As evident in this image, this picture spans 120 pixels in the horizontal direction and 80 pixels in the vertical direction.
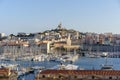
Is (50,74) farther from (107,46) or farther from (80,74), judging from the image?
(107,46)

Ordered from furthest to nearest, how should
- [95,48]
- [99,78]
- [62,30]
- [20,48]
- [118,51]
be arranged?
[62,30] < [95,48] < [118,51] < [20,48] < [99,78]

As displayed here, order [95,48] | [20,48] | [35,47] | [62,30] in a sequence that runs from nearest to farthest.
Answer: [20,48]
[35,47]
[95,48]
[62,30]

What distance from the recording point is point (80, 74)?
429 inches

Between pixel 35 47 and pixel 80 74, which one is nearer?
pixel 80 74

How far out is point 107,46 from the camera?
139 ft

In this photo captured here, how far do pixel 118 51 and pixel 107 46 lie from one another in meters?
2.57

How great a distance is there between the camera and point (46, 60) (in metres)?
28.0

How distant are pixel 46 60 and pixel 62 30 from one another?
1098 inches

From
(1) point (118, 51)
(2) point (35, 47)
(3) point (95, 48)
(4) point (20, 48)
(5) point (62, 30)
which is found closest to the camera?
(4) point (20, 48)

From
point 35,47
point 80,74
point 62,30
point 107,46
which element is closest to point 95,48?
point 107,46

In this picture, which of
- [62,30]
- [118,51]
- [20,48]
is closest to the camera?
[20,48]

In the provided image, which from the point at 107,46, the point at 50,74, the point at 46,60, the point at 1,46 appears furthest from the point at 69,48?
the point at 50,74

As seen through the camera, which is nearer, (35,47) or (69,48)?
(35,47)

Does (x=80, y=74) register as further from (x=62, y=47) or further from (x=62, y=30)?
(x=62, y=30)
